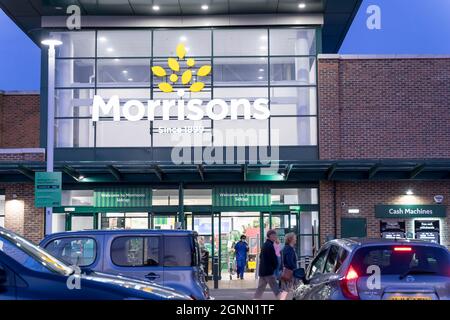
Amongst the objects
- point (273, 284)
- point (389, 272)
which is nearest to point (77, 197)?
point (273, 284)

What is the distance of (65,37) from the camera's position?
82.6 ft

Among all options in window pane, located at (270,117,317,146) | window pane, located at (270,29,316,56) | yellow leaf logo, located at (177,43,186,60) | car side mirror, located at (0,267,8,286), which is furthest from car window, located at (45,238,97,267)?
window pane, located at (270,29,316,56)

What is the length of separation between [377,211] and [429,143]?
10.3 ft

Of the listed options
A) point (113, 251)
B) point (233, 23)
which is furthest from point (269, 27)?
point (113, 251)

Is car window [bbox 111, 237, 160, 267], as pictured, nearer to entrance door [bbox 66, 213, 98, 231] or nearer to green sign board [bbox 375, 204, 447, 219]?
entrance door [bbox 66, 213, 98, 231]

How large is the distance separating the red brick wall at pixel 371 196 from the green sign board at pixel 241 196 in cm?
208

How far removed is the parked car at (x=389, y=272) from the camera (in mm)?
6977

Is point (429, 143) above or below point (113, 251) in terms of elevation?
above

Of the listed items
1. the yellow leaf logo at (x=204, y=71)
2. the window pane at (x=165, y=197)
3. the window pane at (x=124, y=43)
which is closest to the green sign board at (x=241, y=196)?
the window pane at (x=165, y=197)

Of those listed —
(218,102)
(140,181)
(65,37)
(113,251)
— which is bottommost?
(113,251)

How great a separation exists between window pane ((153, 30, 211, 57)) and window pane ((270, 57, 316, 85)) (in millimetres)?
2561

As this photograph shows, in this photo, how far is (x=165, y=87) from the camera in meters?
24.5
